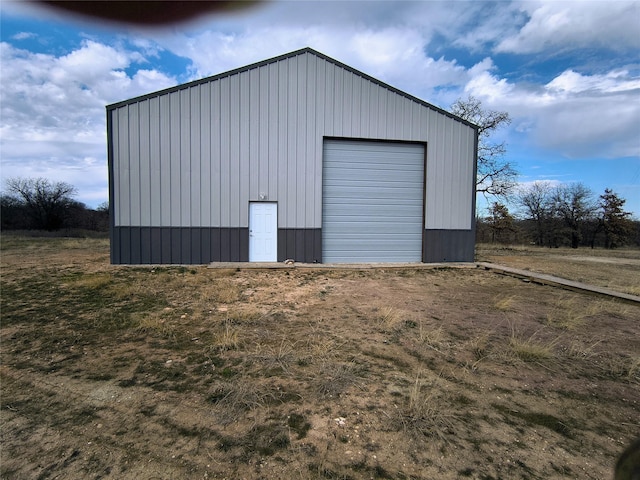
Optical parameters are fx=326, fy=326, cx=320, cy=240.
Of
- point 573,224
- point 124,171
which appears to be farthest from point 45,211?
point 573,224

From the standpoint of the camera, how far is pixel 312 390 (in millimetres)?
2988

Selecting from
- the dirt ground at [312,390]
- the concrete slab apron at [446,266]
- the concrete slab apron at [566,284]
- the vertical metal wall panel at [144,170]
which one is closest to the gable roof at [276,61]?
the vertical metal wall panel at [144,170]

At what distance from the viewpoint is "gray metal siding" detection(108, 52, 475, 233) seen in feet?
35.7

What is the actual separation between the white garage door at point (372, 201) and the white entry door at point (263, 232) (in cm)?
184

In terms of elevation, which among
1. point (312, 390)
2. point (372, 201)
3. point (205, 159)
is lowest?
point (312, 390)

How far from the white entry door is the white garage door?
1.84 m

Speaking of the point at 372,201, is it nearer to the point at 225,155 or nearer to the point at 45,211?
the point at 225,155

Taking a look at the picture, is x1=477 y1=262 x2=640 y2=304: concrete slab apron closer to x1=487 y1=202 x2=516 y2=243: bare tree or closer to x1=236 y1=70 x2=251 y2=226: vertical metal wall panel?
x1=236 y1=70 x2=251 y2=226: vertical metal wall panel

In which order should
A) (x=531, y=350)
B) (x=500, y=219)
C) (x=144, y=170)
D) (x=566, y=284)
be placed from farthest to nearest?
1. (x=500, y=219)
2. (x=144, y=170)
3. (x=566, y=284)
4. (x=531, y=350)

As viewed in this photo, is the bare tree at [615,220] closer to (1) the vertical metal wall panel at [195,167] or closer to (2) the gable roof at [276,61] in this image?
(2) the gable roof at [276,61]

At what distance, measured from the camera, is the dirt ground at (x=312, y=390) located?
215cm

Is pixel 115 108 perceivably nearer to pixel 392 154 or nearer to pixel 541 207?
pixel 392 154

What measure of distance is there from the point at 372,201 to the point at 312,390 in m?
10.1

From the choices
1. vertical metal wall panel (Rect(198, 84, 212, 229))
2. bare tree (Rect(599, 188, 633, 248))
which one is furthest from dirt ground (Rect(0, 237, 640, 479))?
bare tree (Rect(599, 188, 633, 248))
